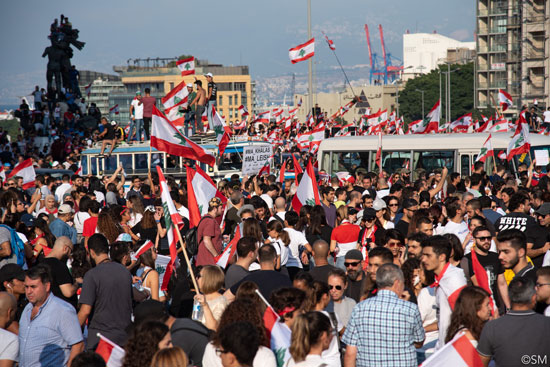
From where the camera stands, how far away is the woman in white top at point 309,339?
5.57m

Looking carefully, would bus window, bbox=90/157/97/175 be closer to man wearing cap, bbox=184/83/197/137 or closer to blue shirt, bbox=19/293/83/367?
man wearing cap, bbox=184/83/197/137

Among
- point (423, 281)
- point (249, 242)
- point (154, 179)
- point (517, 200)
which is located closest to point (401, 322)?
point (423, 281)

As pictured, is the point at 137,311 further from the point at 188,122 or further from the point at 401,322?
the point at 188,122

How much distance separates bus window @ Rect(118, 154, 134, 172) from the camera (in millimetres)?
24500

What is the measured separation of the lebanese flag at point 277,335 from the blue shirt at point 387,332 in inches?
21.4

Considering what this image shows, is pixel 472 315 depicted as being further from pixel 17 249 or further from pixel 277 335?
pixel 17 249

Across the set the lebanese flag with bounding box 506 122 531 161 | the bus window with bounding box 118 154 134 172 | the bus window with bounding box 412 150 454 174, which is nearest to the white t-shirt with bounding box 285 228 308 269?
the lebanese flag with bounding box 506 122 531 161

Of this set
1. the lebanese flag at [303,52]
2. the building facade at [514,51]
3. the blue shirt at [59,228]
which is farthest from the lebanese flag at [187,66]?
the building facade at [514,51]

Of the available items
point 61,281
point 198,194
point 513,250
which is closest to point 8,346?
point 61,281

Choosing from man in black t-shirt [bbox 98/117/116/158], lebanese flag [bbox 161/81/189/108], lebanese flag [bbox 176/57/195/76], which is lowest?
man in black t-shirt [bbox 98/117/116/158]

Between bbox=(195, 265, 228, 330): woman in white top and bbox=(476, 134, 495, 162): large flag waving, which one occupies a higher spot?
bbox=(476, 134, 495, 162): large flag waving

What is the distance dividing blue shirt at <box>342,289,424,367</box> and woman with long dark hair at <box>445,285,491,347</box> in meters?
0.31

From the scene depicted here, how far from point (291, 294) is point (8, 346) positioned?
2210 mm

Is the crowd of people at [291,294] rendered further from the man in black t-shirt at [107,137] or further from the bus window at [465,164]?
the man in black t-shirt at [107,137]
